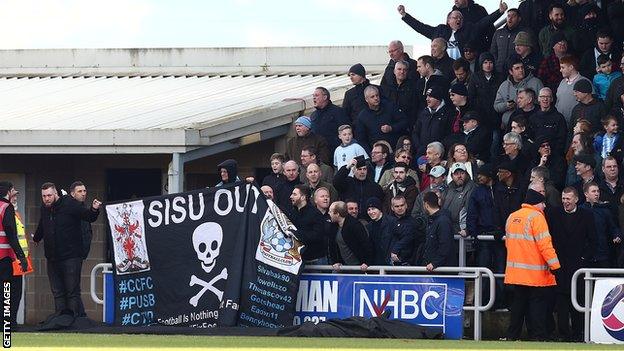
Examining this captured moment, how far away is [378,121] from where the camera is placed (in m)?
22.7

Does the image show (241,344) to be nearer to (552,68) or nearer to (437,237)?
(437,237)

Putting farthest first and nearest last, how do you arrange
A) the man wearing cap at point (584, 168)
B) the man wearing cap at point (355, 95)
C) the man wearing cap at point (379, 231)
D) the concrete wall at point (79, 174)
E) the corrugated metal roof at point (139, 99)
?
the concrete wall at point (79, 174) → the corrugated metal roof at point (139, 99) → the man wearing cap at point (355, 95) → the man wearing cap at point (379, 231) → the man wearing cap at point (584, 168)

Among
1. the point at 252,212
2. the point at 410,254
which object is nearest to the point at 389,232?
the point at 410,254

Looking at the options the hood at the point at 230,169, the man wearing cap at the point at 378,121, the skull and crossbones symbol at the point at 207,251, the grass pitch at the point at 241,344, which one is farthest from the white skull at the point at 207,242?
the man wearing cap at the point at 378,121

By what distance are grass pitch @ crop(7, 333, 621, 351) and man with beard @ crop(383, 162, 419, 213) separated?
96.2 inches

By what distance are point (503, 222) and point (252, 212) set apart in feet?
9.82

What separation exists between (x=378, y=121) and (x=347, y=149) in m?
0.70

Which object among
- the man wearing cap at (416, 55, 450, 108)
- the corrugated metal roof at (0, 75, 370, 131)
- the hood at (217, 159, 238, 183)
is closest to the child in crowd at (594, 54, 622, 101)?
the man wearing cap at (416, 55, 450, 108)

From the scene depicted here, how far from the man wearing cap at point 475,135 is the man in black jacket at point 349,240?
6.44ft

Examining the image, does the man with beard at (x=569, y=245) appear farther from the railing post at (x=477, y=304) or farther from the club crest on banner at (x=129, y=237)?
the club crest on banner at (x=129, y=237)

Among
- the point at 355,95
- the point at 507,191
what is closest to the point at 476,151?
the point at 507,191

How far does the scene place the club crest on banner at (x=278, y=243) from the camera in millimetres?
20328

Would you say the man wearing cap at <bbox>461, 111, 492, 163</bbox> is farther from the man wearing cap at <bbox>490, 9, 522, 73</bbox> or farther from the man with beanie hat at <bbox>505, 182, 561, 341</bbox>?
the man with beanie hat at <bbox>505, 182, 561, 341</bbox>

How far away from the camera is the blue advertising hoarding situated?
19625mm
